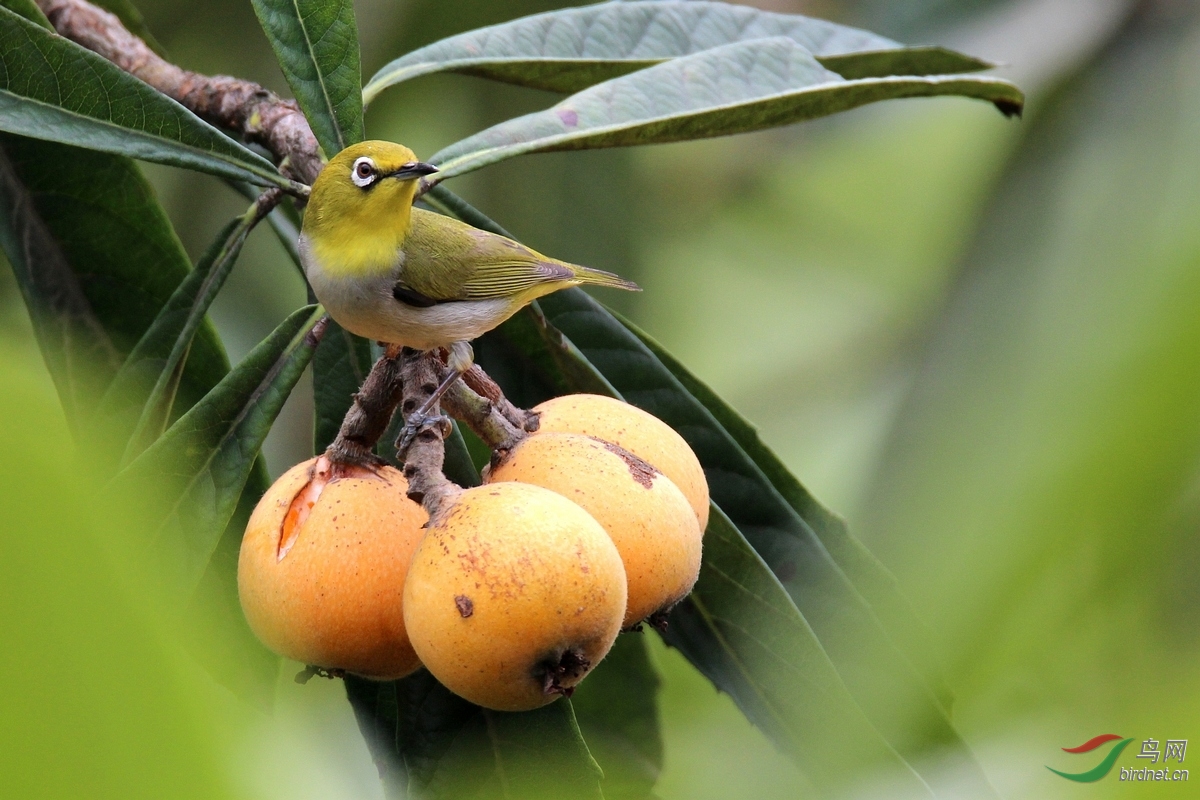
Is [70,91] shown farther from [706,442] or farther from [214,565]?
[706,442]

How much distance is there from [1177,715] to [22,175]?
6.49ft

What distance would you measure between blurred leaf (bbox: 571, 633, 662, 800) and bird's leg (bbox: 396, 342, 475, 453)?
2.33 feet

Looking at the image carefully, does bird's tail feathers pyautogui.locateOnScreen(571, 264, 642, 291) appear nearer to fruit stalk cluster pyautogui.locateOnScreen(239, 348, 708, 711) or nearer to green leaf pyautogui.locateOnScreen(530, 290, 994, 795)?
green leaf pyautogui.locateOnScreen(530, 290, 994, 795)

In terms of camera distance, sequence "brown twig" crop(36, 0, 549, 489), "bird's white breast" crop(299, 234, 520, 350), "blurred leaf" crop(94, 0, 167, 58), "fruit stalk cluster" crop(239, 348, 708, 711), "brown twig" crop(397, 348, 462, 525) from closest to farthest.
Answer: "fruit stalk cluster" crop(239, 348, 708, 711), "brown twig" crop(397, 348, 462, 525), "brown twig" crop(36, 0, 549, 489), "bird's white breast" crop(299, 234, 520, 350), "blurred leaf" crop(94, 0, 167, 58)

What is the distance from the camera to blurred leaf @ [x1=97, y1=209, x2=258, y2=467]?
1582 mm

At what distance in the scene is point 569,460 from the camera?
4.17 ft

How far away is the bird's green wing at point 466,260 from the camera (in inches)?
66.8

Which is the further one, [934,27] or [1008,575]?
[934,27]

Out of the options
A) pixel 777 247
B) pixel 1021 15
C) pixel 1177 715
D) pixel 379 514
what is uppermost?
pixel 1021 15

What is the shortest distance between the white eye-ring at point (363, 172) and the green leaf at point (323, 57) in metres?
0.08

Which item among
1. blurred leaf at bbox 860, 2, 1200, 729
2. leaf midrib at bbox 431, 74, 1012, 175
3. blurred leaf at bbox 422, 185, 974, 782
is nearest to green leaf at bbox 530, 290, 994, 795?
blurred leaf at bbox 422, 185, 974, 782

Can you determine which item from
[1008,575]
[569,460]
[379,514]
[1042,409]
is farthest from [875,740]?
[379,514]

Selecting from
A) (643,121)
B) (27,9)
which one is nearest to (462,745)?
(643,121)

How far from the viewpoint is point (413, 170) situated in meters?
1.60
